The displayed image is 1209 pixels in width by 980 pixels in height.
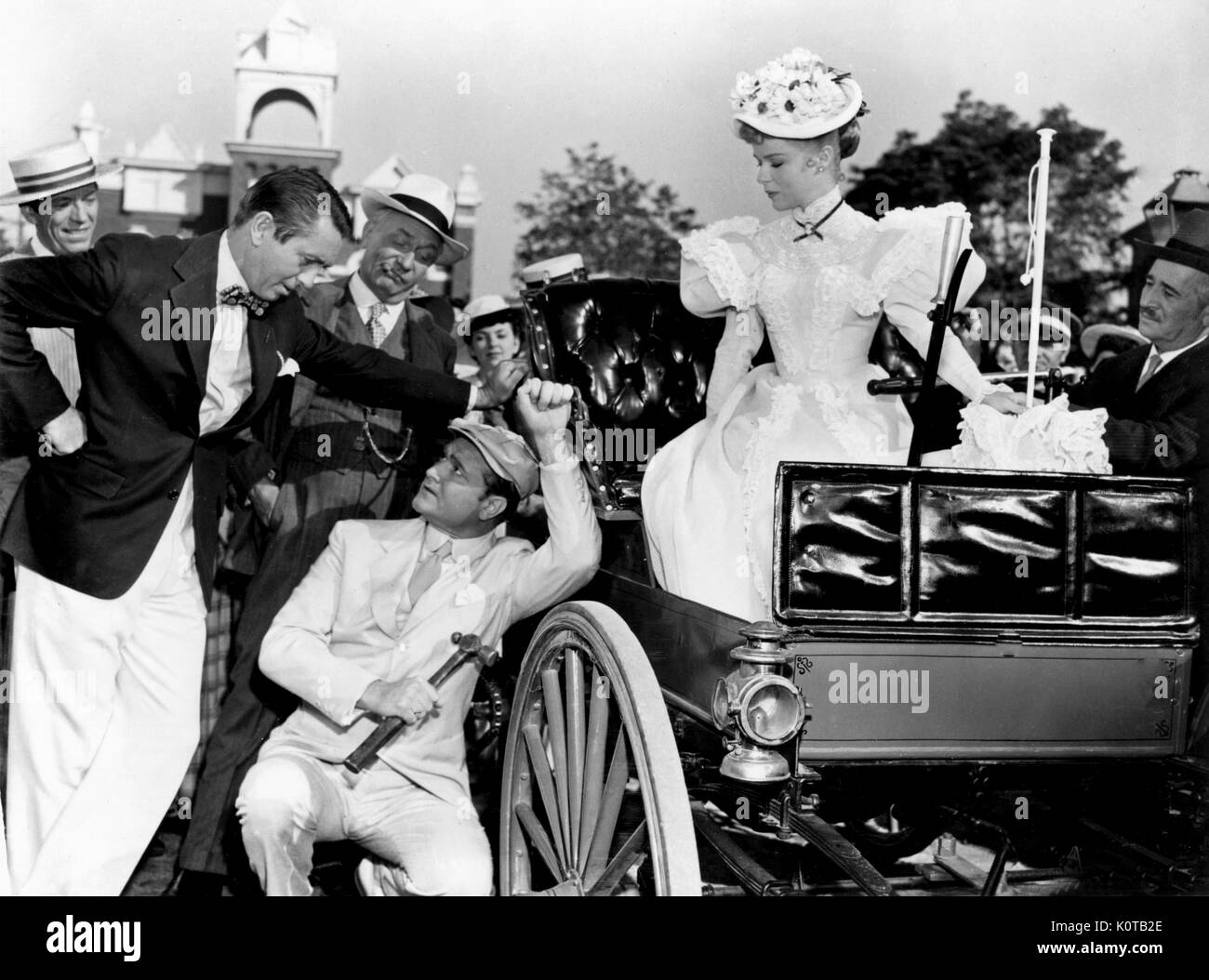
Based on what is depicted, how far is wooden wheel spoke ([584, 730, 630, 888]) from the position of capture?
2.44 m

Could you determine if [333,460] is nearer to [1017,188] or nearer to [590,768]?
[590,768]

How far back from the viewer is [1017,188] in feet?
26.5

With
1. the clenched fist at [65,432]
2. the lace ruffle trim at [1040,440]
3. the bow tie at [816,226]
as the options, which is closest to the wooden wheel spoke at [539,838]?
the lace ruffle trim at [1040,440]

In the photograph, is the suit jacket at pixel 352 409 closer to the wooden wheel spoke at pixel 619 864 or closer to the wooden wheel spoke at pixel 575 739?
the wooden wheel spoke at pixel 575 739

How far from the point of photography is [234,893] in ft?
10.9

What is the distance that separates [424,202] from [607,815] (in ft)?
6.43

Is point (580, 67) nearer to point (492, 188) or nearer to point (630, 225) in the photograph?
point (492, 188)

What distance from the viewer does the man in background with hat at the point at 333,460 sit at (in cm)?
333

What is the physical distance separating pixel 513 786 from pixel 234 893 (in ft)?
3.01
